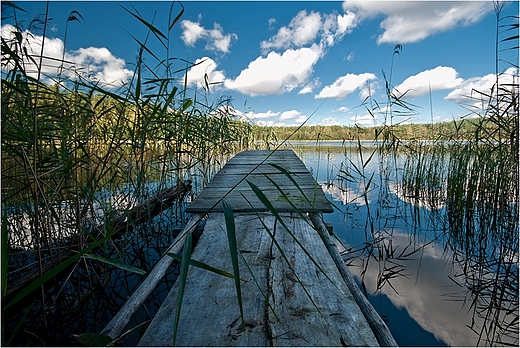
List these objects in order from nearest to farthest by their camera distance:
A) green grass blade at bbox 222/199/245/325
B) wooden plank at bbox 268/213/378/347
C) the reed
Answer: green grass blade at bbox 222/199/245/325 → wooden plank at bbox 268/213/378/347 → the reed

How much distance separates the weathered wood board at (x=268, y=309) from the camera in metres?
0.70

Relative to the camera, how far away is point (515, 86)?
2092 mm

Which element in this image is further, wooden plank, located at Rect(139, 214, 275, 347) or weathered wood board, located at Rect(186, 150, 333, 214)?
weathered wood board, located at Rect(186, 150, 333, 214)

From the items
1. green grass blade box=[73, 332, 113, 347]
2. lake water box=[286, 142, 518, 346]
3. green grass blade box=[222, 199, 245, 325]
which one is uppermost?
green grass blade box=[222, 199, 245, 325]

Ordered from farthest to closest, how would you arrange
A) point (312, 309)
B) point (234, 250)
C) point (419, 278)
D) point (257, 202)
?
point (257, 202) → point (419, 278) → point (312, 309) → point (234, 250)

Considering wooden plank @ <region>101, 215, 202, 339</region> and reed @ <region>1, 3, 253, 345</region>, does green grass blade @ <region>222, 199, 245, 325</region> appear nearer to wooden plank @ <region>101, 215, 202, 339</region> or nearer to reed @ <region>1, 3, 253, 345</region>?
wooden plank @ <region>101, 215, 202, 339</region>

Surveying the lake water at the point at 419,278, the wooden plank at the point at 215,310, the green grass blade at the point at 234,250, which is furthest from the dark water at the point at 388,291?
the green grass blade at the point at 234,250

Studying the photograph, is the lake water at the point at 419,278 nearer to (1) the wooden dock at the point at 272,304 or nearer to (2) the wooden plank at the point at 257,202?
(2) the wooden plank at the point at 257,202

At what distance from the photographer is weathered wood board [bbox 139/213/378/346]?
0.70 meters

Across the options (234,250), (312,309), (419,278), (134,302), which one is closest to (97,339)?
(134,302)

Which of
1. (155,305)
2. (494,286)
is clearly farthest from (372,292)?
(155,305)

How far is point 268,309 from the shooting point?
817mm

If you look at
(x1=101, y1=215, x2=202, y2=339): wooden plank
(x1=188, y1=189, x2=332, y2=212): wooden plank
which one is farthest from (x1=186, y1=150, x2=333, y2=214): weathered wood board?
(x1=101, y1=215, x2=202, y2=339): wooden plank

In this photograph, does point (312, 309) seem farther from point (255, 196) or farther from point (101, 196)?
point (101, 196)
